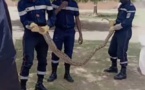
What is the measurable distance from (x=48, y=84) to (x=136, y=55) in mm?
3623

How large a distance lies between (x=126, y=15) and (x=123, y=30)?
29cm

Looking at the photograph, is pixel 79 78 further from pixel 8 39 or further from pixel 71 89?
pixel 8 39

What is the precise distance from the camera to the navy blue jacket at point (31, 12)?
16.7ft

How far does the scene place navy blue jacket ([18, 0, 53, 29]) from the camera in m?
5.09

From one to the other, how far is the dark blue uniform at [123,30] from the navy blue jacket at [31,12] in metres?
1.72

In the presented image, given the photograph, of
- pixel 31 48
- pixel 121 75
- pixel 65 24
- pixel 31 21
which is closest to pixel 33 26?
pixel 31 21

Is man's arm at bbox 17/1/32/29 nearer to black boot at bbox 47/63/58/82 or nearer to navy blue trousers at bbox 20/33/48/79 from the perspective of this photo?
navy blue trousers at bbox 20/33/48/79

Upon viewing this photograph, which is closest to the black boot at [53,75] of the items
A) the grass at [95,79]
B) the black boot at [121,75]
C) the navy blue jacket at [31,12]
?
the grass at [95,79]

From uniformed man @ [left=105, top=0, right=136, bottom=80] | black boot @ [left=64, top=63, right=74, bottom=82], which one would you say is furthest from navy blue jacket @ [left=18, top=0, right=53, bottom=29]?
uniformed man @ [left=105, top=0, right=136, bottom=80]

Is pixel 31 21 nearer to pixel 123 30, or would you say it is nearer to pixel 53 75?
pixel 53 75

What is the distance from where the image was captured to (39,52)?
209 inches

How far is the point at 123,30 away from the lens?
6.41 metres

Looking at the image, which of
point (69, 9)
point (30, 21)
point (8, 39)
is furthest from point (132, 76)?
point (8, 39)

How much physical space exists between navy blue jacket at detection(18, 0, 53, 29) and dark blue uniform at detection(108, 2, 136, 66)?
172 cm
